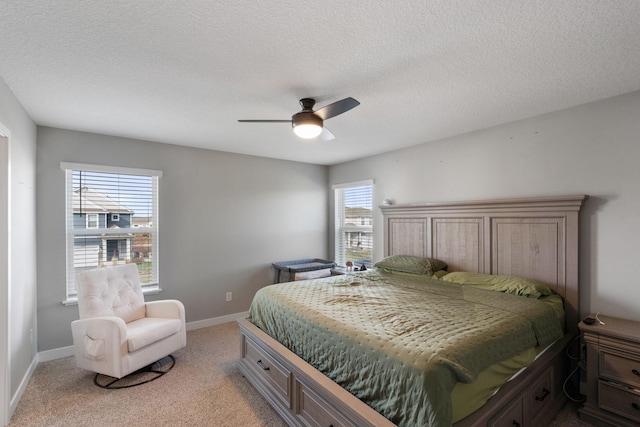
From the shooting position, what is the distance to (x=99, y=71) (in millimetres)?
2055

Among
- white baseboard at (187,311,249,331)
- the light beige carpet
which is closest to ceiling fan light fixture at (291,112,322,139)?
the light beige carpet

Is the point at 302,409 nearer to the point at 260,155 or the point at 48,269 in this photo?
the point at 48,269

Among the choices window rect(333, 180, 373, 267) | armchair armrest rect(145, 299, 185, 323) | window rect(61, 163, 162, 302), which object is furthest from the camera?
window rect(333, 180, 373, 267)

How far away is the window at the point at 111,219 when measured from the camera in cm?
343

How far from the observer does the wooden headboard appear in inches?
105

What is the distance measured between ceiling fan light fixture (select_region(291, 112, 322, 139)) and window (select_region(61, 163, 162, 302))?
97.5 inches

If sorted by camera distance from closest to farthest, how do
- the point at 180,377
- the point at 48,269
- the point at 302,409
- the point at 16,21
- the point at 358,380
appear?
1. the point at 16,21
2. the point at 358,380
3. the point at 302,409
4. the point at 180,377
5. the point at 48,269

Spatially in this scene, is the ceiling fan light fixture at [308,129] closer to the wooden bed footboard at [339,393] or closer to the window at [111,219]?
the wooden bed footboard at [339,393]

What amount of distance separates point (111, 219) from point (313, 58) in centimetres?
326

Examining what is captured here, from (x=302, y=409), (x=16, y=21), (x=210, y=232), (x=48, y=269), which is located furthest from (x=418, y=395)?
(x=48, y=269)

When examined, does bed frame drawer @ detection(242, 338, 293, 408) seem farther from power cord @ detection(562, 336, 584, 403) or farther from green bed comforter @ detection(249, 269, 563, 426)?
power cord @ detection(562, 336, 584, 403)

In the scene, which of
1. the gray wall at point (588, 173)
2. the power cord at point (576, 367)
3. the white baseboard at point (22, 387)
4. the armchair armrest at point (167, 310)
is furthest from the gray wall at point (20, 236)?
the power cord at point (576, 367)

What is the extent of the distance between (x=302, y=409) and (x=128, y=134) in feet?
11.6

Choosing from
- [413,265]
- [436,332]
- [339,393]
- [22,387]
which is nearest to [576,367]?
[413,265]
